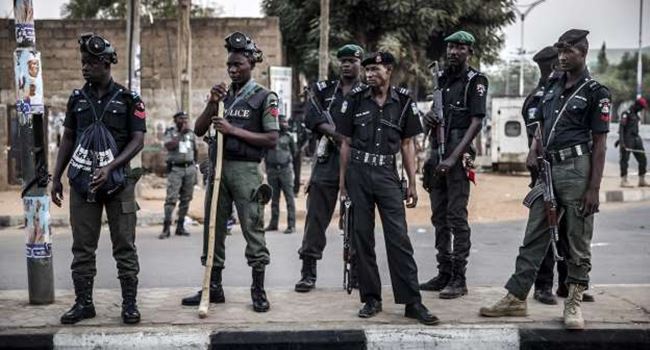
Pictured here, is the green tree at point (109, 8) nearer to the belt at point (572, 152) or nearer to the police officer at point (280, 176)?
the police officer at point (280, 176)

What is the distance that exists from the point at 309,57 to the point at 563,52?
58.2 feet

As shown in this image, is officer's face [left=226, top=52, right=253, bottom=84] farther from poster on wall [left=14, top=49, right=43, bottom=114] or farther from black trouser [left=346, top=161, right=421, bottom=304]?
poster on wall [left=14, top=49, right=43, bottom=114]

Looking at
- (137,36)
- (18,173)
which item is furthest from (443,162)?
(18,173)

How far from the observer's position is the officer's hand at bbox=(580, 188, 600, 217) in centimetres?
510

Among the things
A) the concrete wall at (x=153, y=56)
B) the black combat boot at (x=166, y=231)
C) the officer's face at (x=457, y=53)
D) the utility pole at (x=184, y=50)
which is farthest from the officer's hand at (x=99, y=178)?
the concrete wall at (x=153, y=56)

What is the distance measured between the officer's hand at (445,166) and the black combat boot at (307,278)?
135cm

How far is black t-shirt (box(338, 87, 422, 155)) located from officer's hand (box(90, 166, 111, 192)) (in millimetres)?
1643

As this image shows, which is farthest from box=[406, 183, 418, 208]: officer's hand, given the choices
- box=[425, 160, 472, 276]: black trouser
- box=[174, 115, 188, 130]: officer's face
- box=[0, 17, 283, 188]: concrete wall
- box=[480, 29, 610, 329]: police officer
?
box=[0, 17, 283, 188]: concrete wall

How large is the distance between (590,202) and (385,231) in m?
1.36

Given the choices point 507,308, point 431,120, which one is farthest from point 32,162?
point 507,308

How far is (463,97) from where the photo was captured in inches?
240

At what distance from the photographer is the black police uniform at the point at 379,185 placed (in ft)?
17.8

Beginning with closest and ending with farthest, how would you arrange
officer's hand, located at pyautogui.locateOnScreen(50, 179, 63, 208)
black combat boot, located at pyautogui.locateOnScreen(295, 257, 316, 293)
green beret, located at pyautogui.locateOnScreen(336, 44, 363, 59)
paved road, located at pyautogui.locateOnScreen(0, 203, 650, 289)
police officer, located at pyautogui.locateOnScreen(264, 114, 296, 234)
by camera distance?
officer's hand, located at pyautogui.locateOnScreen(50, 179, 63, 208), black combat boot, located at pyautogui.locateOnScreen(295, 257, 316, 293), green beret, located at pyautogui.locateOnScreen(336, 44, 363, 59), paved road, located at pyautogui.locateOnScreen(0, 203, 650, 289), police officer, located at pyautogui.locateOnScreen(264, 114, 296, 234)

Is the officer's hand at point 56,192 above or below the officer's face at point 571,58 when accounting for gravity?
below
